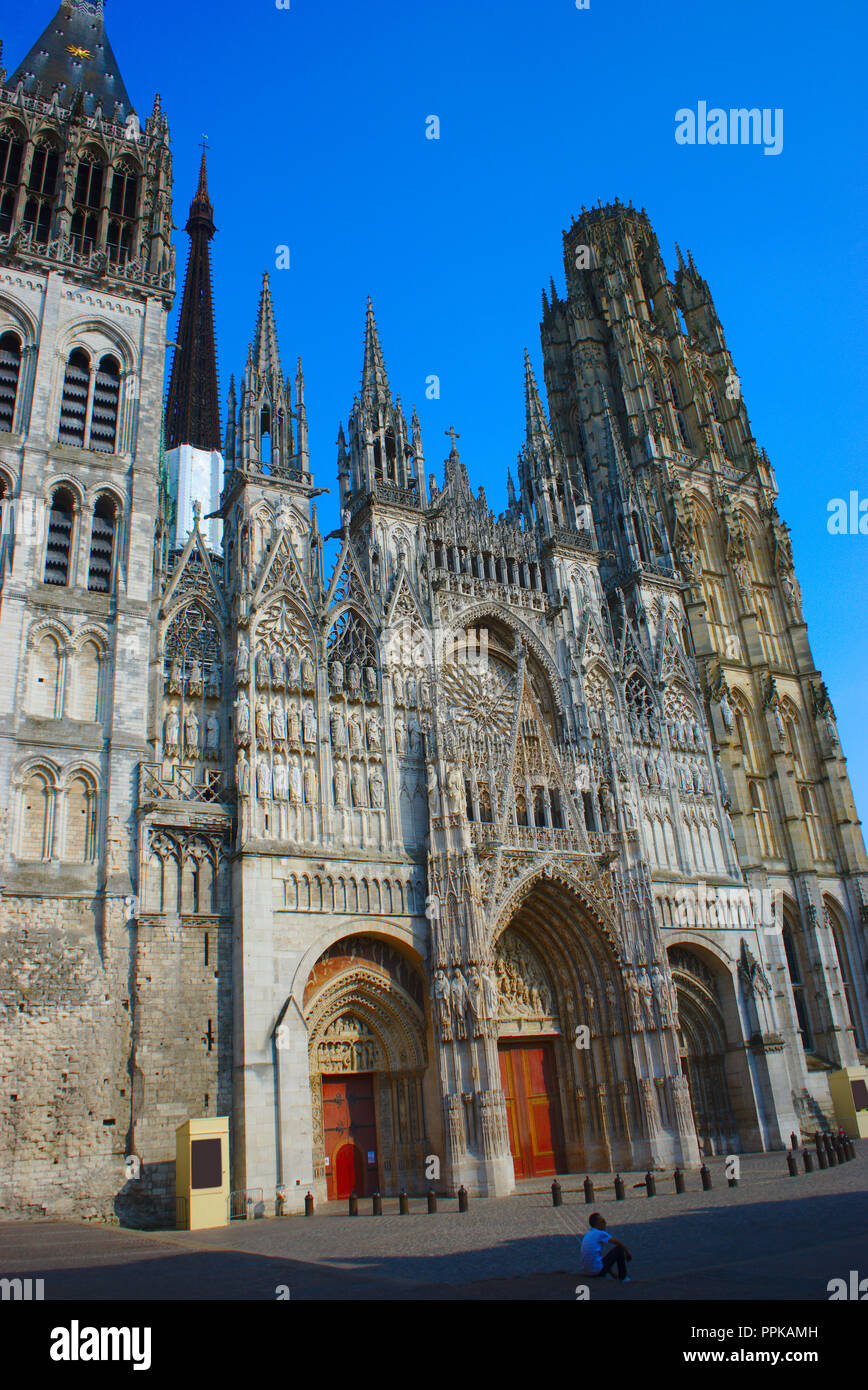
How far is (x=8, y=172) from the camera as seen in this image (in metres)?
32.8

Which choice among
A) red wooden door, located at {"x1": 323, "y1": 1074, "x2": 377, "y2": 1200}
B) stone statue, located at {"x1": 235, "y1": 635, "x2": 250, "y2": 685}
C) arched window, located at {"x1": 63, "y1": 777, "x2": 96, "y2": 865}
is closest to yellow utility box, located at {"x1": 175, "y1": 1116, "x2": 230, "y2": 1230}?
red wooden door, located at {"x1": 323, "y1": 1074, "x2": 377, "y2": 1200}

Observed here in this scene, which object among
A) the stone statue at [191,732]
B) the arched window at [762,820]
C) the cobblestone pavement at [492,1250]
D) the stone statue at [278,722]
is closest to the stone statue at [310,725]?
the stone statue at [278,722]

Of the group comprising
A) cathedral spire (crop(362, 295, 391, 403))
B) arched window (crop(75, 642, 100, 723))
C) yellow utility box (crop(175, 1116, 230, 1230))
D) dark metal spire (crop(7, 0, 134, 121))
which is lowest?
yellow utility box (crop(175, 1116, 230, 1230))

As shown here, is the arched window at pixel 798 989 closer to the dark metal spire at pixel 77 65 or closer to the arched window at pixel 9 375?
the arched window at pixel 9 375

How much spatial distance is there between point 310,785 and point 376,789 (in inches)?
87.8

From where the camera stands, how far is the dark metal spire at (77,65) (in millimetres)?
35344

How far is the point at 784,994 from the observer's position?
35.8 m

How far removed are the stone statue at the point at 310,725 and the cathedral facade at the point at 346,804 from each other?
23 centimetres

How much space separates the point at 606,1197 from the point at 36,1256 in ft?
40.6

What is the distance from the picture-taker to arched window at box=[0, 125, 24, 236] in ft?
105

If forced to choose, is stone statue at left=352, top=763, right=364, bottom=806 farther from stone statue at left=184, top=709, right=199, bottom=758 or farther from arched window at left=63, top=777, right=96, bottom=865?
arched window at left=63, top=777, right=96, bottom=865

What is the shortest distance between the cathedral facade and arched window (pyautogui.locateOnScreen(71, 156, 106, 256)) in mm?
144

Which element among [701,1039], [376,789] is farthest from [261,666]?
[701,1039]
